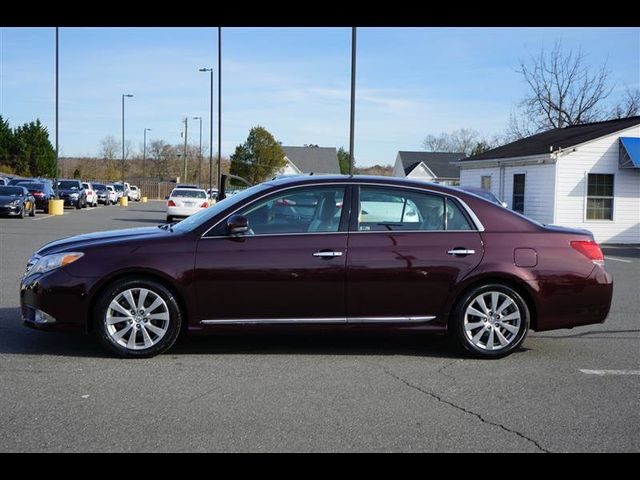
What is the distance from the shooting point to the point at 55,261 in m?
6.21

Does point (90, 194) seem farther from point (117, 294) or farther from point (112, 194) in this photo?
point (117, 294)

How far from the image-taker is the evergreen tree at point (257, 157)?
60.9m

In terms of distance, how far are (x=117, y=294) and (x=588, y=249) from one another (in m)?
4.33

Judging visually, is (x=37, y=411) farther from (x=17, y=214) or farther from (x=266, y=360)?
(x=17, y=214)

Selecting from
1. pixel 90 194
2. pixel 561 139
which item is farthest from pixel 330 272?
pixel 90 194

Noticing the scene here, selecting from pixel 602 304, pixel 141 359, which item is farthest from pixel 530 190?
pixel 141 359

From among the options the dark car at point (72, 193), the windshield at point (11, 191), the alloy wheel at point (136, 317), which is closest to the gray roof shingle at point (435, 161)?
the dark car at point (72, 193)

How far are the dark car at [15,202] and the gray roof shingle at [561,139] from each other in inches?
743

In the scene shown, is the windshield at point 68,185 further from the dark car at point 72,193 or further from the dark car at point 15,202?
the dark car at point 15,202

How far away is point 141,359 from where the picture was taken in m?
6.17

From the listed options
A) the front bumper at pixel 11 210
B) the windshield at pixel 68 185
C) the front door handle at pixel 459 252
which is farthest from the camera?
the windshield at pixel 68 185

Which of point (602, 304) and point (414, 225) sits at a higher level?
point (414, 225)
